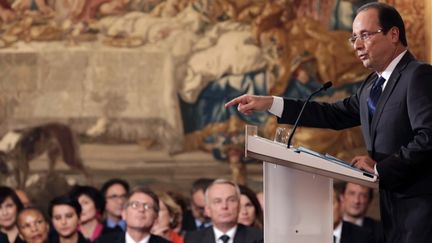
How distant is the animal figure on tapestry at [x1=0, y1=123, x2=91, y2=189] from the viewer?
11758mm

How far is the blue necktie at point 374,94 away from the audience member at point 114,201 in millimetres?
6050

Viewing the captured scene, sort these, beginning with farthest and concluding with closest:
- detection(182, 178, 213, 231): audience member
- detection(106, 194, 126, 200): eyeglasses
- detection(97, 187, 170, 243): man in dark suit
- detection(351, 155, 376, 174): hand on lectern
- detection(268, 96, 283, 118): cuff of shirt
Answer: detection(106, 194, 126, 200): eyeglasses → detection(182, 178, 213, 231): audience member → detection(97, 187, 170, 243): man in dark suit → detection(268, 96, 283, 118): cuff of shirt → detection(351, 155, 376, 174): hand on lectern

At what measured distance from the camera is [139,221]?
8453 mm

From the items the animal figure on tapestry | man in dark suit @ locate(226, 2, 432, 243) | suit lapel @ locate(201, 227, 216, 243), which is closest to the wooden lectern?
man in dark suit @ locate(226, 2, 432, 243)

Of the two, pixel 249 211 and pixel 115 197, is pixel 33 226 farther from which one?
pixel 249 211

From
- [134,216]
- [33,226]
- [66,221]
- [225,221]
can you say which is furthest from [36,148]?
[225,221]

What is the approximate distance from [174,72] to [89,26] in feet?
4.18

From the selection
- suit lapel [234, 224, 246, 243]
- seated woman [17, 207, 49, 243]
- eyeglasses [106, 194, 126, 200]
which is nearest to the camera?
suit lapel [234, 224, 246, 243]

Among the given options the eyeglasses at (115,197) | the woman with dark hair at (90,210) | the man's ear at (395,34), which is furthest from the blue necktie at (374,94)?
the eyeglasses at (115,197)

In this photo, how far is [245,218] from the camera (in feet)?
31.0

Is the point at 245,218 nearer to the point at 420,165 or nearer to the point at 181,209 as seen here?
the point at 181,209

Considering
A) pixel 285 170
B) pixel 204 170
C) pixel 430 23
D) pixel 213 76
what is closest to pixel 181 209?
pixel 204 170

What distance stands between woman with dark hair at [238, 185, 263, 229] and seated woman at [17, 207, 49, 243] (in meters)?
2.09

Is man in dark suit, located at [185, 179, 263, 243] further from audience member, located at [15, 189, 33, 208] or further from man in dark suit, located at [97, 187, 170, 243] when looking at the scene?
audience member, located at [15, 189, 33, 208]
